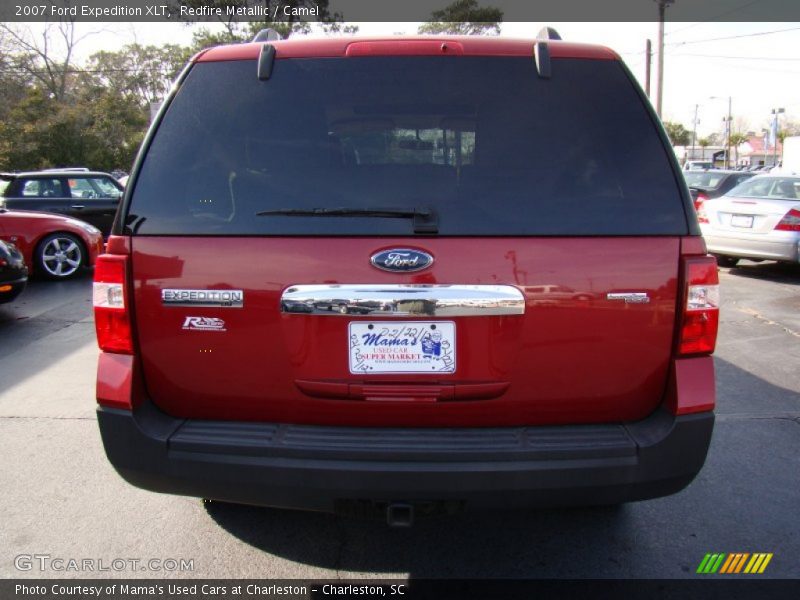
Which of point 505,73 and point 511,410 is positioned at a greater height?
point 505,73

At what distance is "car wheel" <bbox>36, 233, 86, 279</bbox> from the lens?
33.1 ft

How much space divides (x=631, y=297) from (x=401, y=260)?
78cm

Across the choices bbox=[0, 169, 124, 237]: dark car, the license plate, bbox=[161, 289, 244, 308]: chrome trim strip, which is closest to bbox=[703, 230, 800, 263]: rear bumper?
the license plate

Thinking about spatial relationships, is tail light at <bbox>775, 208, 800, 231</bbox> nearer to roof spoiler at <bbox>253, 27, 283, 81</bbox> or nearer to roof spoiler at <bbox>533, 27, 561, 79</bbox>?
roof spoiler at <bbox>533, 27, 561, 79</bbox>

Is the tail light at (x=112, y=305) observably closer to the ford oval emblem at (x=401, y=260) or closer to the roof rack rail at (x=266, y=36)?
the ford oval emblem at (x=401, y=260)

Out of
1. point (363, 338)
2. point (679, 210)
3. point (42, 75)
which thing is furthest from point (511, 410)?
point (42, 75)

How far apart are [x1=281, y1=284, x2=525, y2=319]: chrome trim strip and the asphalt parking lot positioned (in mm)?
1239

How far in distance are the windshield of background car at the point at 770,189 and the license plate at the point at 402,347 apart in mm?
9463

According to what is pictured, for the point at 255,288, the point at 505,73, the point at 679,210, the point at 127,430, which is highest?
the point at 505,73

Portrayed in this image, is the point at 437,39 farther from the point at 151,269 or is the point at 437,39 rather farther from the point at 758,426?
the point at 758,426

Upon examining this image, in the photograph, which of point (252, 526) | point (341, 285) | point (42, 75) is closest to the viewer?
point (341, 285)

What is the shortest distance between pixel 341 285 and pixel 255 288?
0.97 ft

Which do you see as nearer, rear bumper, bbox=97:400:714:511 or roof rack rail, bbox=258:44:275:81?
rear bumper, bbox=97:400:714:511

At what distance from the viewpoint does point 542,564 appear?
292 cm
